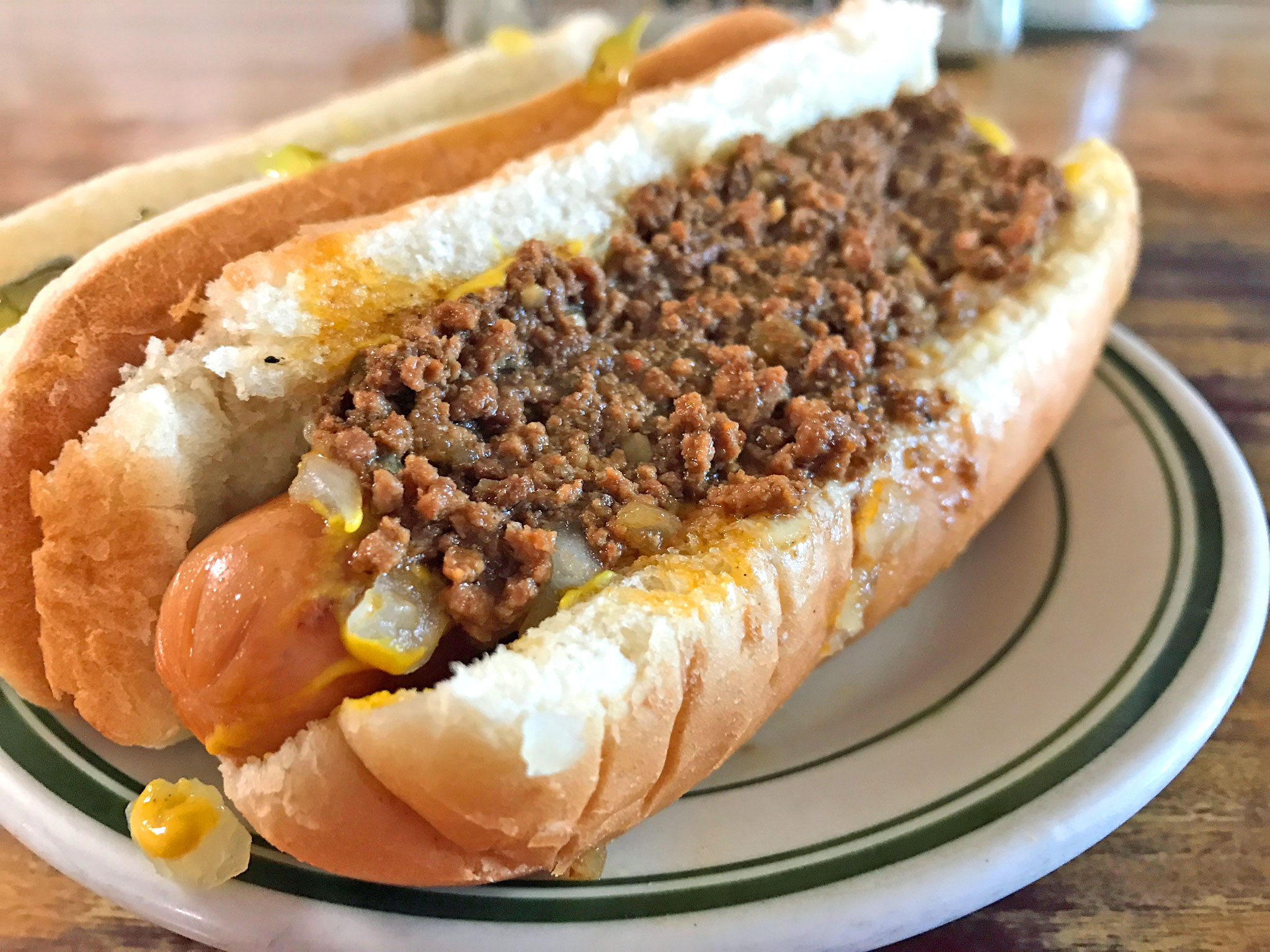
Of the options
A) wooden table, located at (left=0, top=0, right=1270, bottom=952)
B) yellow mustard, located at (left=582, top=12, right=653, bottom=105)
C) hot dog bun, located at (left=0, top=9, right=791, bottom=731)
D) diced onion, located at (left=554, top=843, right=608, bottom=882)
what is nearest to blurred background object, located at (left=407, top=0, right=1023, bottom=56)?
wooden table, located at (left=0, top=0, right=1270, bottom=952)

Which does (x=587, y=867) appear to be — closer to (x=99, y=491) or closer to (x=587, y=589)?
(x=587, y=589)

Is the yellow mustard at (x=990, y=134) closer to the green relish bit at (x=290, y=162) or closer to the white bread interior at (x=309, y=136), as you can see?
the white bread interior at (x=309, y=136)

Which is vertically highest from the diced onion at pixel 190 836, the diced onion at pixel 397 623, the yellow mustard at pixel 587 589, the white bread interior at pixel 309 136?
the white bread interior at pixel 309 136

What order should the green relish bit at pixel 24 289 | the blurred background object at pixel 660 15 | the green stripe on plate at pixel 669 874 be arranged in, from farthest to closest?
1. the blurred background object at pixel 660 15
2. the green relish bit at pixel 24 289
3. the green stripe on plate at pixel 669 874

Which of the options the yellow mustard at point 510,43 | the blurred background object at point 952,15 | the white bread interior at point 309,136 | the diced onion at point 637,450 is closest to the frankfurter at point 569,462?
the diced onion at point 637,450

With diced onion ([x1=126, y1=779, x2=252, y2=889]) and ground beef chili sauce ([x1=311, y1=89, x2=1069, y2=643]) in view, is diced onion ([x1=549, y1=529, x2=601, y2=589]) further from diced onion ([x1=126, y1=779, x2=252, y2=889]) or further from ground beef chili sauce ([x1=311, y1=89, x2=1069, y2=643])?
diced onion ([x1=126, y1=779, x2=252, y2=889])

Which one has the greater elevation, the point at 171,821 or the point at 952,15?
the point at 952,15

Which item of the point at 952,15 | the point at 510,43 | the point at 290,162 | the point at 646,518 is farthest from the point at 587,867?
the point at 952,15
